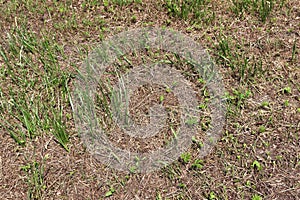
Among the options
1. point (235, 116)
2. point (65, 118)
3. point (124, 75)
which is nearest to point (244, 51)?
point (235, 116)

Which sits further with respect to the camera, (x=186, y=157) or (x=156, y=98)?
(x=156, y=98)

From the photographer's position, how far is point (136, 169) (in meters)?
2.45

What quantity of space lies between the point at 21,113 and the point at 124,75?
31.4 inches

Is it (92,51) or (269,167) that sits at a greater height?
(92,51)

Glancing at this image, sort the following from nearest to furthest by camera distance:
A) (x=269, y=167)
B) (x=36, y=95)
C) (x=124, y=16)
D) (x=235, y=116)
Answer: (x=269, y=167), (x=235, y=116), (x=36, y=95), (x=124, y=16)

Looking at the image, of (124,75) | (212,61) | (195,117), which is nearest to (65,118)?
(124,75)

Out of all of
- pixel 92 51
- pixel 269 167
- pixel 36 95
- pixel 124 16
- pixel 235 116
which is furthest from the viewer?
pixel 124 16

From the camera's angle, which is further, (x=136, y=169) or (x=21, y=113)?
(x=21, y=113)

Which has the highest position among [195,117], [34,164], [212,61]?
[212,61]

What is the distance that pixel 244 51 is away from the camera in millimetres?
2990

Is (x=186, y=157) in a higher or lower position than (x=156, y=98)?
lower

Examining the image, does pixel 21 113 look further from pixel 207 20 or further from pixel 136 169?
pixel 207 20

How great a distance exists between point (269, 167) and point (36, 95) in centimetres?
171

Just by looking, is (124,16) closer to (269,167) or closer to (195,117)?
(195,117)
